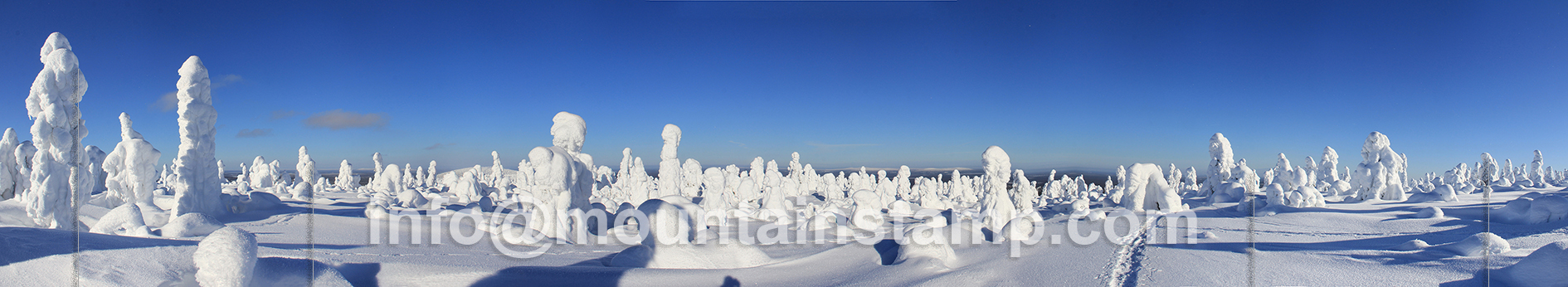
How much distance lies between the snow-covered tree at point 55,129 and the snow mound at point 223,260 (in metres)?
10.7

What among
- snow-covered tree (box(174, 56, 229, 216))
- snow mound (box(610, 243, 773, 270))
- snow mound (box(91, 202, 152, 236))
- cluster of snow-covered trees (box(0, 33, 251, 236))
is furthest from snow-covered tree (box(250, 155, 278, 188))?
snow mound (box(610, 243, 773, 270))

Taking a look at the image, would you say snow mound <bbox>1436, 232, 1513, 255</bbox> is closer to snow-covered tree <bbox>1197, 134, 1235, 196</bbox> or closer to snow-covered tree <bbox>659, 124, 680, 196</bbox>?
snow-covered tree <bbox>659, 124, 680, 196</bbox>

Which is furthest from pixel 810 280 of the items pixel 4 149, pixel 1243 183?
pixel 1243 183

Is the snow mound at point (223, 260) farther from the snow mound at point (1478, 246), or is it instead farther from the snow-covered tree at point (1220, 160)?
the snow-covered tree at point (1220, 160)

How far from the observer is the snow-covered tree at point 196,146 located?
45.1 ft

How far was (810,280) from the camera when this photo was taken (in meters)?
7.39

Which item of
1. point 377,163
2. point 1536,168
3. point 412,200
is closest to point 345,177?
point 377,163

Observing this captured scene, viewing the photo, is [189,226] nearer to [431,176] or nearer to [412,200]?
[412,200]

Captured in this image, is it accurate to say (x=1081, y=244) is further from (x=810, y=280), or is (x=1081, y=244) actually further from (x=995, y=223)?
(x=810, y=280)

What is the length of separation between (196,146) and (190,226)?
19.6 ft

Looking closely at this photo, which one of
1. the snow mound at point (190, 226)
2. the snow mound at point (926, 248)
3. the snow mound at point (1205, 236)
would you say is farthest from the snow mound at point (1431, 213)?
the snow mound at point (190, 226)

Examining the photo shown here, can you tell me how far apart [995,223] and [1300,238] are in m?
5.46

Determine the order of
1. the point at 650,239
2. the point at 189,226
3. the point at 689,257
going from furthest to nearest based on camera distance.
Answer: the point at 189,226, the point at 650,239, the point at 689,257

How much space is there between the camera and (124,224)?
32.2 ft
